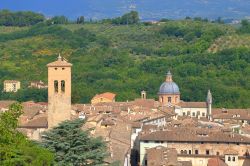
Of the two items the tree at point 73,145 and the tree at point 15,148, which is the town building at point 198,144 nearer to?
the tree at point 73,145

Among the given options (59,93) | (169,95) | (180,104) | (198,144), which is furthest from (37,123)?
(169,95)

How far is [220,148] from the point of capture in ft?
133

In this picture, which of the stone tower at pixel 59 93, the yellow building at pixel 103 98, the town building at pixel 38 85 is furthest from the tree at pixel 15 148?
the town building at pixel 38 85

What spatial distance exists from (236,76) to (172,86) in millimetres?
15804

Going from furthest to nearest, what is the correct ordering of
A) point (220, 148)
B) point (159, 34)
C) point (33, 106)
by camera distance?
1. point (159, 34)
2. point (33, 106)
3. point (220, 148)

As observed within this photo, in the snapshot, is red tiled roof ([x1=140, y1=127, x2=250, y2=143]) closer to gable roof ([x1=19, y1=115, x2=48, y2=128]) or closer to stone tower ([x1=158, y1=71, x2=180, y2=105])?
gable roof ([x1=19, y1=115, x2=48, y2=128])

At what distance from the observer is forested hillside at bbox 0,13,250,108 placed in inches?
3019

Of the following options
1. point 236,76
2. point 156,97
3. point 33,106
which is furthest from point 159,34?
point 33,106

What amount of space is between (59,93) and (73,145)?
36.9ft

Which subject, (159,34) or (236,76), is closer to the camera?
(236,76)

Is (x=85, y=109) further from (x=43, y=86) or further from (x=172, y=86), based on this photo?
(x=43, y=86)

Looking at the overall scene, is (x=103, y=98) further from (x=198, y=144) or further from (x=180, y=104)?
(x=198, y=144)

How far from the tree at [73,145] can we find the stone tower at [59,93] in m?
9.70

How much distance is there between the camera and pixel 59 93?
3769 centimetres
